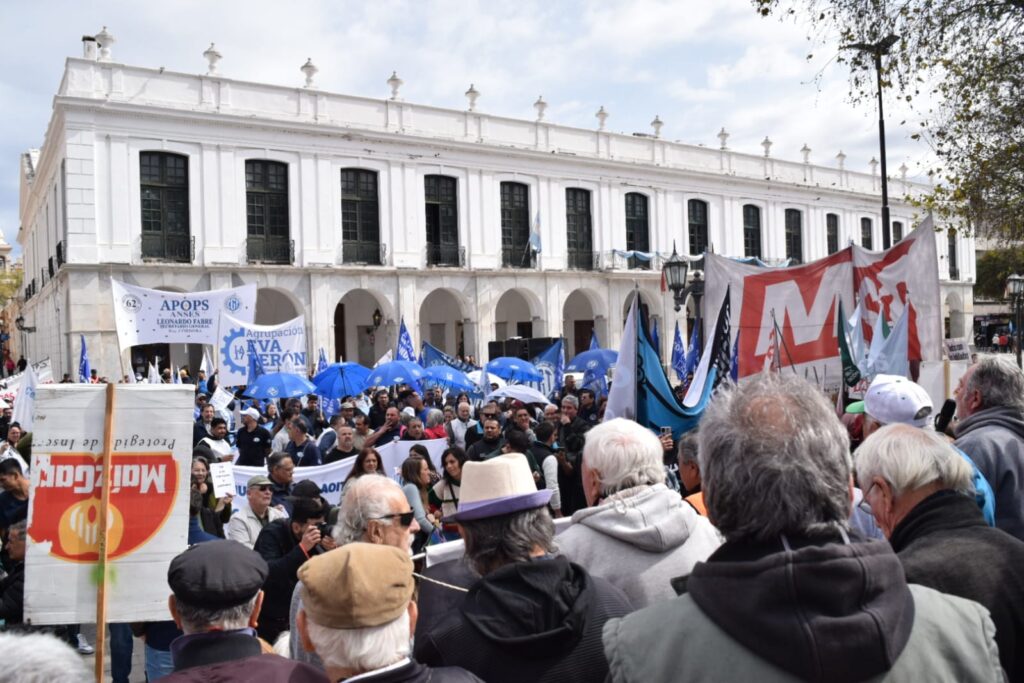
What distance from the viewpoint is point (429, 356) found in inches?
757

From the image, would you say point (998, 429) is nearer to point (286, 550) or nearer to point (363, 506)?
point (363, 506)

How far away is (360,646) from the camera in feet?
6.97

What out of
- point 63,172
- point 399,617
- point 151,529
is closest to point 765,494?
point 399,617

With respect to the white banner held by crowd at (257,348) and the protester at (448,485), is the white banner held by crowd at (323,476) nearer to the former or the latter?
Result: the protester at (448,485)

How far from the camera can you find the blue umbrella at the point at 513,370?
16.3 metres

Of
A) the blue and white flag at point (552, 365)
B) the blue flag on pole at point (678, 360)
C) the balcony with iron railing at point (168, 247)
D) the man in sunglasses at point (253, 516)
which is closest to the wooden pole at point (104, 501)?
the man in sunglasses at point (253, 516)

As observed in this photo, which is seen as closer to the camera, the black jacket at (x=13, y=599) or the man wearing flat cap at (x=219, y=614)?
the man wearing flat cap at (x=219, y=614)

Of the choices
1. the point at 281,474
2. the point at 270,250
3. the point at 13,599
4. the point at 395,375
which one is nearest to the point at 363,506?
the point at 13,599

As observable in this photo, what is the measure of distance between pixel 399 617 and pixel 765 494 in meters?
1.07

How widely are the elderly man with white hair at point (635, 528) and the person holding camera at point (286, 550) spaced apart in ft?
5.42

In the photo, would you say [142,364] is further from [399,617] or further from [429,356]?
[399,617]

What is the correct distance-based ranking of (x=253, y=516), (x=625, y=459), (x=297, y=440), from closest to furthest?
1. (x=625, y=459)
2. (x=253, y=516)
3. (x=297, y=440)

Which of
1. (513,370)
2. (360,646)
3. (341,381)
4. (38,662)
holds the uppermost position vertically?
(513,370)

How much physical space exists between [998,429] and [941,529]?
1.64 m
